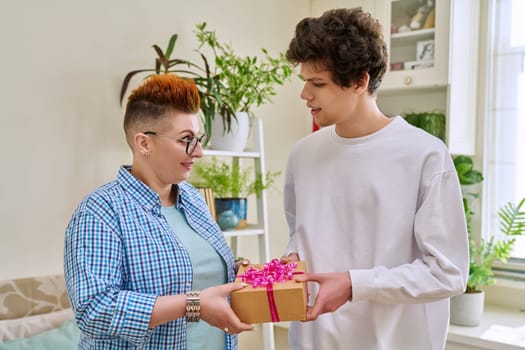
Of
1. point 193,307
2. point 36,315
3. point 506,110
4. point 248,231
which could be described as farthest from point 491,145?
point 36,315

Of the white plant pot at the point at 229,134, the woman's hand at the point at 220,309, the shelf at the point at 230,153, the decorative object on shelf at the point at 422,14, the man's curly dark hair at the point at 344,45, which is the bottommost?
the woman's hand at the point at 220,309

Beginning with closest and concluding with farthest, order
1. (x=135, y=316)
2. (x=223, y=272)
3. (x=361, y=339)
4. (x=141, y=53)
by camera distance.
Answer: (x=135, y=316) → (x=361, y=339) → (x=223, y=272) → (x=141, y=53)

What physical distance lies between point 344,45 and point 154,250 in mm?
679

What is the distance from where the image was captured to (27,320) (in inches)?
70.8

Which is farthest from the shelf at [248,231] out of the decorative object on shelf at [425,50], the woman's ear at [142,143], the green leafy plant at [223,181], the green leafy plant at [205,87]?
the decorative object on shelf at [425,50]

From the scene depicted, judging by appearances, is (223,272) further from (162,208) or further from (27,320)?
(27,320)

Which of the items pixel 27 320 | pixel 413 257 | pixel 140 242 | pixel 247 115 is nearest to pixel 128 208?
pixel 140 242

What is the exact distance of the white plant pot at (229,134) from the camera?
2.37 meters

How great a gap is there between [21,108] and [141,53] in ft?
2.15

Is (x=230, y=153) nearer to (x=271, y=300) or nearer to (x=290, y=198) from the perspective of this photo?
(x=290, y=198)

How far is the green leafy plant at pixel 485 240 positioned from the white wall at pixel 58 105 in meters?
1.76

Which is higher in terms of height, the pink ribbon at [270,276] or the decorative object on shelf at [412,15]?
the decorative object on shelf at [412,15]

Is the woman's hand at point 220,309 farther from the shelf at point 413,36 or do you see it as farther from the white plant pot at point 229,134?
the shelf at point 413,36

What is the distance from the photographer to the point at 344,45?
1.24m
